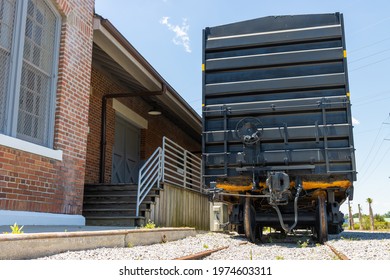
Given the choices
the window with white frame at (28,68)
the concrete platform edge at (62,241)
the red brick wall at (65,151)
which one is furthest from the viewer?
the window with white frame at (28,68)

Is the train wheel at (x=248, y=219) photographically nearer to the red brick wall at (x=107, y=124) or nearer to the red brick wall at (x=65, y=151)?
the red brick wall at (x=65, y=151)

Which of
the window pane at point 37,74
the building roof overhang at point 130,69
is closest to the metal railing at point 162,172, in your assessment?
the building roof overhang at point 130,69

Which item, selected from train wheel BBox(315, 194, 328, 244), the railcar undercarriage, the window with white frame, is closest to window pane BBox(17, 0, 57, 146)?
the window with white frame

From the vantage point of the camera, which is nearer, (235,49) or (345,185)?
(345,185)

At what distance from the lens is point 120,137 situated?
44.7 ft

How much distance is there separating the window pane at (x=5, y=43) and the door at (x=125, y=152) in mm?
6486

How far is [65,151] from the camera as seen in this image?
313 inches

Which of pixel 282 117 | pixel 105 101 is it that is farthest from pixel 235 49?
pixel 105 101

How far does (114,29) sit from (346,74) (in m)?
5.11

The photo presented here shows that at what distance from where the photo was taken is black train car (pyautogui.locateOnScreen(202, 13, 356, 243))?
22.5 ft

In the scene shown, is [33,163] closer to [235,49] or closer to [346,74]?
[235,49]

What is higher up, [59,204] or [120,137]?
[120,137]

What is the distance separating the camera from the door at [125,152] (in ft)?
43.7

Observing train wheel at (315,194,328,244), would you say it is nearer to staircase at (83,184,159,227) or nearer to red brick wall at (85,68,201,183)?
staircase at (83,184,159,227)
